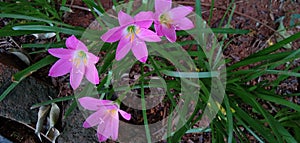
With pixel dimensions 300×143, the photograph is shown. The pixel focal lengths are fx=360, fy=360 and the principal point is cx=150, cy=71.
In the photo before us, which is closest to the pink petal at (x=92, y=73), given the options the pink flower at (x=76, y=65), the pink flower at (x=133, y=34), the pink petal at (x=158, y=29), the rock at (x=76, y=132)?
the pink flower at (x=76, y=65)

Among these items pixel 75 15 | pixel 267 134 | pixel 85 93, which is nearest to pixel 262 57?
pixel 267 134

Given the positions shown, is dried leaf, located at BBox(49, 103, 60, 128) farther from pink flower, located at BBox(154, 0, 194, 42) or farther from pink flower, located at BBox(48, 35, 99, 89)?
pink flower, located at BBox(154, 0, 194, 42)

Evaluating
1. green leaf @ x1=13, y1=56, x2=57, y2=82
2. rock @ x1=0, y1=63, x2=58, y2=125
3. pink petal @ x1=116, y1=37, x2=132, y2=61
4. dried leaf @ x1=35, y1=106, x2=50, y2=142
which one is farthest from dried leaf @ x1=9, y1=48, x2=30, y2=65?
pink petal @ x1=116, y1=37, x2=132, y2=61

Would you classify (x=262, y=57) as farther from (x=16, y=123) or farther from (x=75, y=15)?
(x=16, y=123)

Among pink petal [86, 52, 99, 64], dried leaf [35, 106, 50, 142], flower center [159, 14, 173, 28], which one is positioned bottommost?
dried leaf [35, 106, 50, 142]

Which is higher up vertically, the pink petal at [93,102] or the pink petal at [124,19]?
the pink petal at [124,19]

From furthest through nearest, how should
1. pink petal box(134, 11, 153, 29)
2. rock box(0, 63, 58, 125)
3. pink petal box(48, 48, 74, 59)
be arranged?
rock box(0, 63, 58, 125)
pink petal box(48, 48, 74, 59)
pink petal box(134, 11, 153, 29)

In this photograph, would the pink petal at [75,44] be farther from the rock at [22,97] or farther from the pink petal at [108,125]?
the rock at [22,97]
